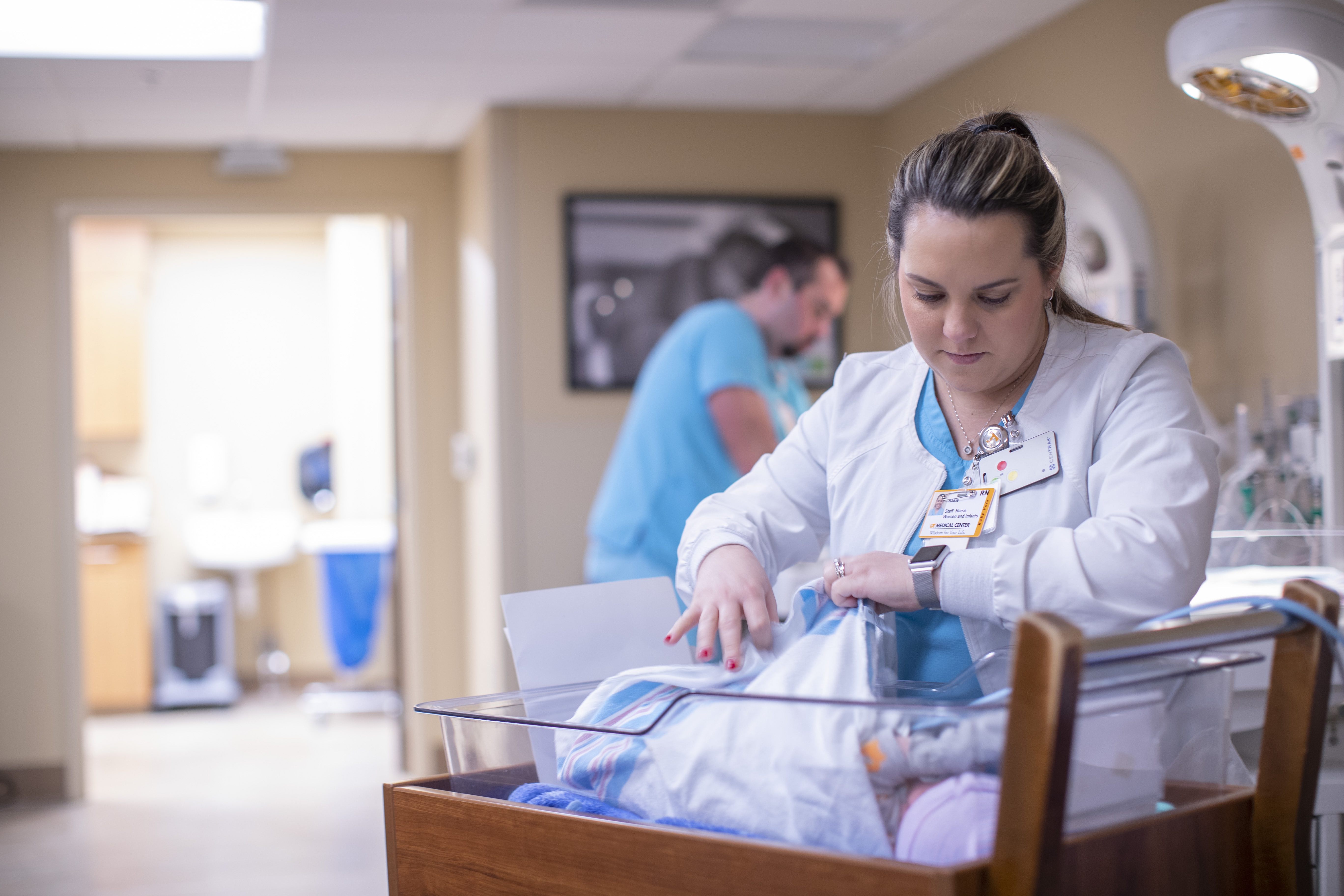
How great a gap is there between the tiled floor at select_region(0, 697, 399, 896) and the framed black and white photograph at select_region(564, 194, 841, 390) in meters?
1.76

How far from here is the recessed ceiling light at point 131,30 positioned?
3.53 m

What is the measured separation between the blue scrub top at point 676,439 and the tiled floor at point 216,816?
50.2 inches

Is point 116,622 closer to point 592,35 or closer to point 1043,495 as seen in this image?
point 592,35

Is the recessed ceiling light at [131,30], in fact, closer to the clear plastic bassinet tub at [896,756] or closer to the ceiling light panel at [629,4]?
the ceiling light panel at [629,4]

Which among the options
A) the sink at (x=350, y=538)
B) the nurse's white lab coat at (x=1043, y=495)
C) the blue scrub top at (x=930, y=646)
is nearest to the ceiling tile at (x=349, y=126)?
the sink at (x=350, y=538)

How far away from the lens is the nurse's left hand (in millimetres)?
1027

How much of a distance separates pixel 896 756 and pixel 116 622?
6288mm

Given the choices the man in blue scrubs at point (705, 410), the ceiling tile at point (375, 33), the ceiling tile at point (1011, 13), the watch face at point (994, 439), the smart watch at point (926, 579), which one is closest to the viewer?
the smart watch at point (926, 579)

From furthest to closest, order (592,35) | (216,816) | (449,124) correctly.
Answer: (449,124)
(216,816)
(592,35)

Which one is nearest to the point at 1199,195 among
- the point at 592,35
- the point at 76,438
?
the point at 592,35

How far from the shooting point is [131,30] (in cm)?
363

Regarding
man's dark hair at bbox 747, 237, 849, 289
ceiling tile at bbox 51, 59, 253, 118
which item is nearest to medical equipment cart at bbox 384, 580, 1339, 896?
man's dark hair at bbox 747, 237, 849, 289

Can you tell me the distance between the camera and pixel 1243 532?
7.13 ft

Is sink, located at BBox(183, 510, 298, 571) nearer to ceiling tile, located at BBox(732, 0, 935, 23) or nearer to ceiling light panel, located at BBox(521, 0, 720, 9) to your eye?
ceiling light panel, located at BBox(521, 0, 720, 9)
